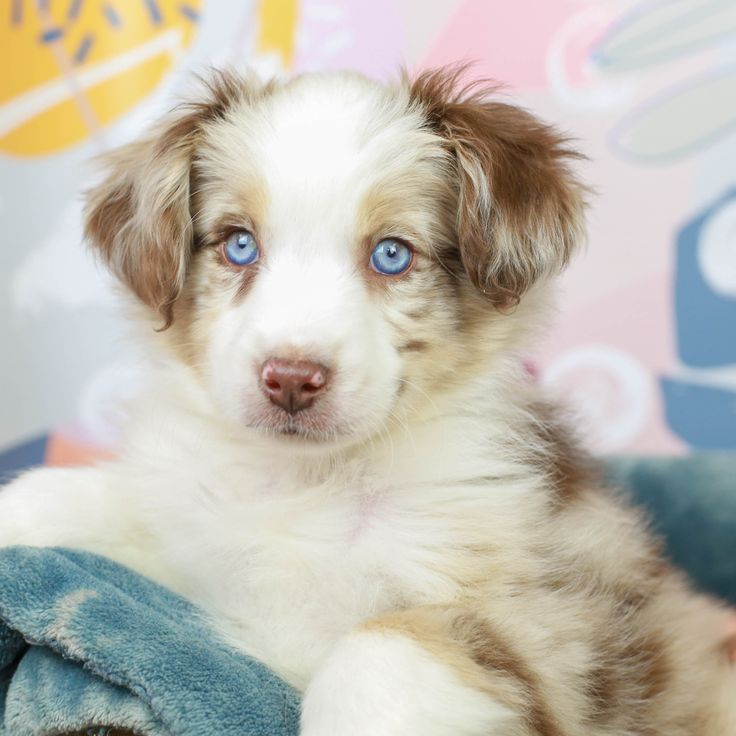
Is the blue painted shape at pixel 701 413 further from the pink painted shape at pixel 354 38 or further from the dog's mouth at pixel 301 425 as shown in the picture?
the dog's mouth at pixel 301 425

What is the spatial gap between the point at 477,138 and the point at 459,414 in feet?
2.36

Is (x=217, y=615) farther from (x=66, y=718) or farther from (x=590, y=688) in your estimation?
(x=590, y=688)

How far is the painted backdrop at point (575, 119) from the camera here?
4.99 metres

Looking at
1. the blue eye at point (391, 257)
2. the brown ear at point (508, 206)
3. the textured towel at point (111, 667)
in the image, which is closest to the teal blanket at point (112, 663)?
the textured towel at point (111, 667)

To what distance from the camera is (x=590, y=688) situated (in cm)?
209

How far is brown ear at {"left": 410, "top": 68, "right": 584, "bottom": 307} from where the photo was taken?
7.80ft

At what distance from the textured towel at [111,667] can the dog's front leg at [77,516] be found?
24 centimetres

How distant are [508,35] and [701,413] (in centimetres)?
228

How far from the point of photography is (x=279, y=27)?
5312 millimetres

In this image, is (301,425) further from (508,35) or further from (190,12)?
(190,12)

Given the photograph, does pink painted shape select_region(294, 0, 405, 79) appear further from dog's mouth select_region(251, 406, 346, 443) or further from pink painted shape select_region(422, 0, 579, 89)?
dog's mouth select_region(251, 406, 346, 443)

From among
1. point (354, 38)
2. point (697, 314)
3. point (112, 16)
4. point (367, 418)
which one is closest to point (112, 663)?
point (367, 418)

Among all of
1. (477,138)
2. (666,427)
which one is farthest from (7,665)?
(666,427)

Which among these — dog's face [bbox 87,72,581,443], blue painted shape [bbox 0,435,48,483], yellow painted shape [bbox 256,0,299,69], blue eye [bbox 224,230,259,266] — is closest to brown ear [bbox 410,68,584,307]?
dog's face [bbox 87,72,581,443]
